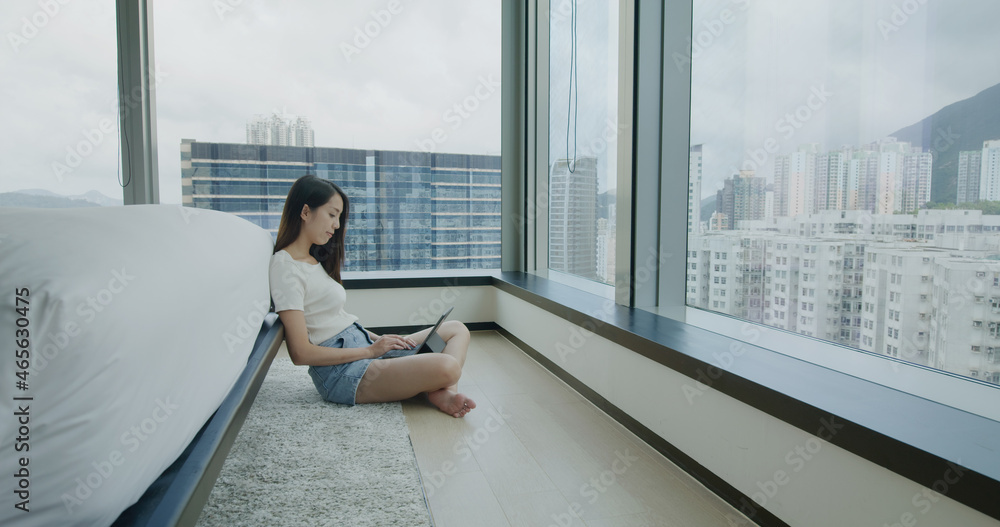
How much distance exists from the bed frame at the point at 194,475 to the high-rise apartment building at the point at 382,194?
246cm

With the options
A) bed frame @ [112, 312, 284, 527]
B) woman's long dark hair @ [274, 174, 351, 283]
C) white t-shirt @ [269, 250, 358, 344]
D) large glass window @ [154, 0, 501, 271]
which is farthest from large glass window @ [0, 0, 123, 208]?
bed frame @ [112, 312, 284, 527]

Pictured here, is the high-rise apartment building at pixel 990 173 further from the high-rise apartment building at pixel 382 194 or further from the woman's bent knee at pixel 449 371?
the high-rise apartment building at pixel 382 194

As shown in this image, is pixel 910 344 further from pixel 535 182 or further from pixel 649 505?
pixel 535 182

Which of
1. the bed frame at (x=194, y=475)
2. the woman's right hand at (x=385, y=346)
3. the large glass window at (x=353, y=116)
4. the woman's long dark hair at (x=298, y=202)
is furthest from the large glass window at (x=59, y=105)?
the bed frame at (x=194, y=475)

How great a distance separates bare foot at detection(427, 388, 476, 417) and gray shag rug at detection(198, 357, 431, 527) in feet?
0.45

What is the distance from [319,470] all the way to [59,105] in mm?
2737

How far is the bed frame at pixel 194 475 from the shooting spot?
0.65 metres

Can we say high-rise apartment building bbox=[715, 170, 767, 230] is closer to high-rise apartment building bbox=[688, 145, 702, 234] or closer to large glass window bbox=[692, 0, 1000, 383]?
large glass window bbox=[692, 0, 1000, 383]

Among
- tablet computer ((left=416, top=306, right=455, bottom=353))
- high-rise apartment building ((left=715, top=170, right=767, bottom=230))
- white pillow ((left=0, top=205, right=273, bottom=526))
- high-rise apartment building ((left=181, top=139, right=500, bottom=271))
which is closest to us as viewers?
white pillow ((left=0, top=205, right=273, bottom=526))

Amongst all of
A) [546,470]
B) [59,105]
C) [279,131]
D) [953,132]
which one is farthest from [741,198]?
[59,105]

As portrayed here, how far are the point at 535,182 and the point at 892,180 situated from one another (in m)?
2.36

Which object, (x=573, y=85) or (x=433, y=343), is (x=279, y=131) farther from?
(x=433, y=343)

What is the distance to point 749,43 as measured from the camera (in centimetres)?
175

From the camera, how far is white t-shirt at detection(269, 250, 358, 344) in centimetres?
187
